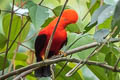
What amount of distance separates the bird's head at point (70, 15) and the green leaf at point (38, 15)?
1.51 ft

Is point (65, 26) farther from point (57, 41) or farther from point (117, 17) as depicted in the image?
point (117, 17)

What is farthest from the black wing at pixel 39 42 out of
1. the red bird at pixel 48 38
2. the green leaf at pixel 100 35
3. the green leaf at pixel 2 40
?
the green leaf at pixel 100 35

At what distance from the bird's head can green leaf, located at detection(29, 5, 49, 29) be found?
0.46 meters

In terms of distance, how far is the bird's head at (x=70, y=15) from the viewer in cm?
171

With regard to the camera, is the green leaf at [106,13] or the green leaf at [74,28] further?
the green leaf at [74,28]

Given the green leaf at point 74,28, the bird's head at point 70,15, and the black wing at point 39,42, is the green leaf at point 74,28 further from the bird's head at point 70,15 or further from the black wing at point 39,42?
the black wing at point 39,42

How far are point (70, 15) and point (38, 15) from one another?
1.94ft

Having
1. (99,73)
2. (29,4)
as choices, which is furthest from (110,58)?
(29,4)

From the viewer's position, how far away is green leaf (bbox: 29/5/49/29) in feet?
3.91

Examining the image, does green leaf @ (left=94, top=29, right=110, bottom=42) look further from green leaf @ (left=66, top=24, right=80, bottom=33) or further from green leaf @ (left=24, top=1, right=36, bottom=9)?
green leaf @ (left=66, top=24, right=80, bottom=33)

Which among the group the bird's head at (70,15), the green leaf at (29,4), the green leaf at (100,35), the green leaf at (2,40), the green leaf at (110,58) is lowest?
the green leaf at (2,40)

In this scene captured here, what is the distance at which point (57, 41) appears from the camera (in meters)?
2.09

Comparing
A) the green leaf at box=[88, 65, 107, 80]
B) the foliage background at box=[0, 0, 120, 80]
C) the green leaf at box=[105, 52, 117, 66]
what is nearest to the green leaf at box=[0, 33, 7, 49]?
the foliage background at box=[0, 0, 120, 80]

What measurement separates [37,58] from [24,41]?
397 millimetres
